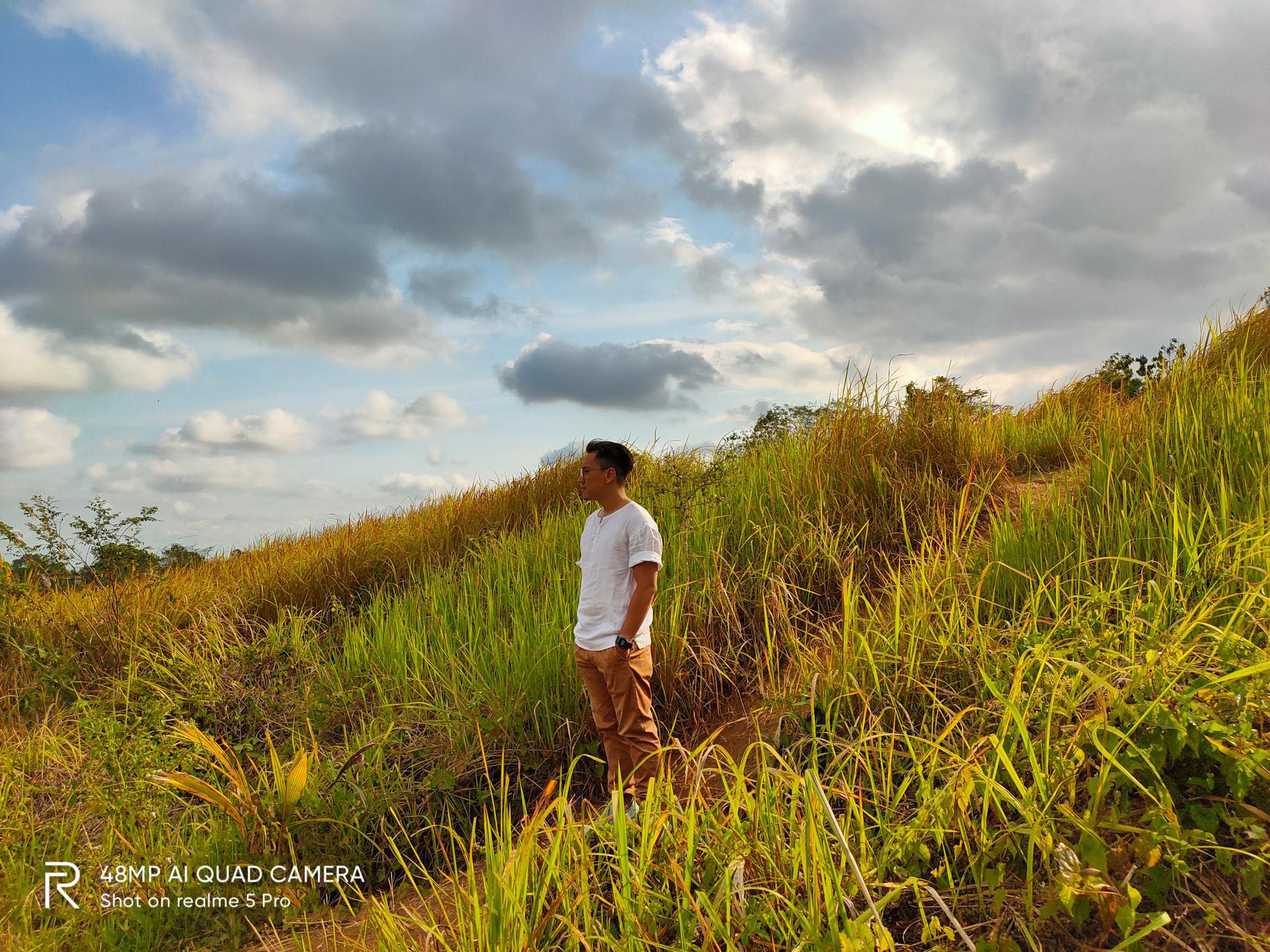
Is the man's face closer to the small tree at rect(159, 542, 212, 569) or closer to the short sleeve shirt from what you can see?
the short sleeve shirt

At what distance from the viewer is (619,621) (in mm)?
4301

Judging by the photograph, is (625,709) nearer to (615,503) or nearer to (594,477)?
(615,503)

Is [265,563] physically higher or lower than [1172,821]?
higher

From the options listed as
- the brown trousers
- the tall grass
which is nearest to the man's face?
the brown trousers

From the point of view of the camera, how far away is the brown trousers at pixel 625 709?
4.23m

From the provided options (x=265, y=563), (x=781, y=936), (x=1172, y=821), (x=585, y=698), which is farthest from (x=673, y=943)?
(x=265, y=563)

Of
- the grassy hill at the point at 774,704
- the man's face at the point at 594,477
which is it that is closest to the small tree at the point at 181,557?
the grassy hill at the point at 774,704

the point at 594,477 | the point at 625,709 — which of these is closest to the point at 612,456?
the point at 594,477

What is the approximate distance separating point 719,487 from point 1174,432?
3664mm

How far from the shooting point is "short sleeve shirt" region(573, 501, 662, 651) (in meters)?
4.24

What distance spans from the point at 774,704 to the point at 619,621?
38.1 inches

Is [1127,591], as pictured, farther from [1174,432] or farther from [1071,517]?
[1174,432]

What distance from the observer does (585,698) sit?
5.17 metres

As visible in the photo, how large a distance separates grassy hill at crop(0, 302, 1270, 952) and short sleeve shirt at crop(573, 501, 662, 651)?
84 cm
